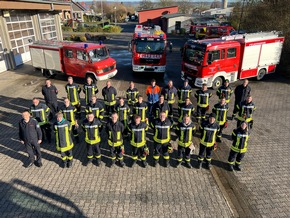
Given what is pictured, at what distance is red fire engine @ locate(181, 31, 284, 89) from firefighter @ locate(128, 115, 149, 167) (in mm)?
6650

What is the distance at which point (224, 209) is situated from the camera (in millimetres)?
5160

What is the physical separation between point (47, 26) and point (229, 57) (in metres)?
18.1

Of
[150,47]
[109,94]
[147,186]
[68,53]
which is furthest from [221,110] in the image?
[68,53]

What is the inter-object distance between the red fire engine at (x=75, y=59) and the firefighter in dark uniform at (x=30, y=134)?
6.62 meters

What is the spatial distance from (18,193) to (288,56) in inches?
667

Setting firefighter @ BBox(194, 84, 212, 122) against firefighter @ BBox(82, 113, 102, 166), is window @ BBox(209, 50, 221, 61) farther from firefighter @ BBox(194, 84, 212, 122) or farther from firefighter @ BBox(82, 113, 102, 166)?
firefighter @ BBox(82, 113, 102, 166)

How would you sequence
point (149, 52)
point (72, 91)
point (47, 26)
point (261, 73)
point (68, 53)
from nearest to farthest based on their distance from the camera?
point (72, 91) < point (68, 53) < point (149, 52) < point (261, 73) < point (47, 26)

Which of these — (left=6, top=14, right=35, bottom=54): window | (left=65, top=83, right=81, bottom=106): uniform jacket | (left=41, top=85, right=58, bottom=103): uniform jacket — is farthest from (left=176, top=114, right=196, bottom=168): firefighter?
(left=6, top=14, right=35, bottom=54): window

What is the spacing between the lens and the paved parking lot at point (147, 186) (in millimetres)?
5133

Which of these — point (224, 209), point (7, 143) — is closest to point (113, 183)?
point (224, 209)

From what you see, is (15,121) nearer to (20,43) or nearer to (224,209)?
(224,209)

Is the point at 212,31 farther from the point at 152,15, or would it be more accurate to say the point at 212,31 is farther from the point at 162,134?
the point at 162,134

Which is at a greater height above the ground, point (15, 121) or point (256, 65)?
point (256, 65)

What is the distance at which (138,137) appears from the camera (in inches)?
241
